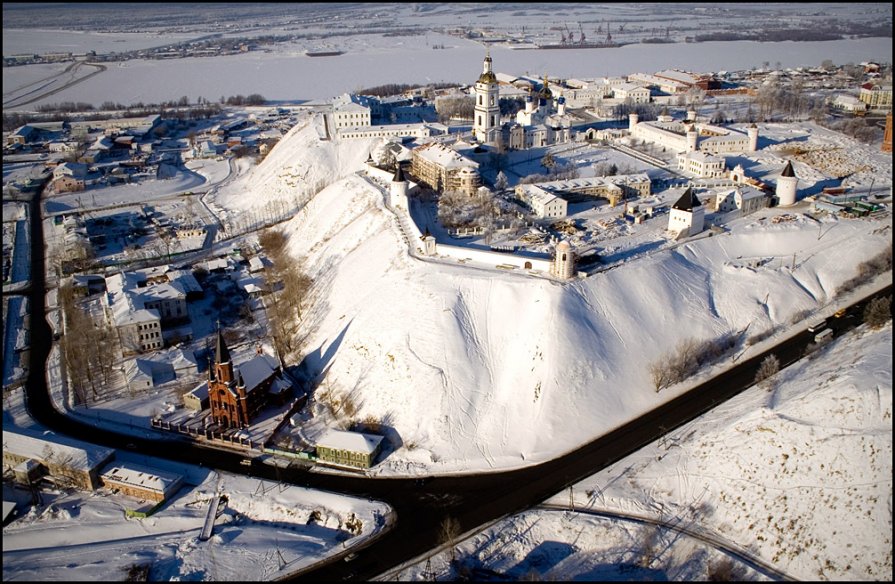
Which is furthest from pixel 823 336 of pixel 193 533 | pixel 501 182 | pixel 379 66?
pixel 379 66

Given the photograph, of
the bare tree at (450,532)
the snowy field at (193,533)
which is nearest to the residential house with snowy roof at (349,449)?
the snowy field at (193,533)

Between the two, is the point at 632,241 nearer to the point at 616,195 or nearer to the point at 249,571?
the point at 616,195

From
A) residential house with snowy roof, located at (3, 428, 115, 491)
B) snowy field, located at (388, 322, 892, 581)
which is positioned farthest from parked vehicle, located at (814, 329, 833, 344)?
residential house with snowy roof, located at (3, 428, 115, 491)

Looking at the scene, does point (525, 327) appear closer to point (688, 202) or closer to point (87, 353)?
point (688, 202)

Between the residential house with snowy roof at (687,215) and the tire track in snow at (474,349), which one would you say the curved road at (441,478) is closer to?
the tire track in snow at (474,349)

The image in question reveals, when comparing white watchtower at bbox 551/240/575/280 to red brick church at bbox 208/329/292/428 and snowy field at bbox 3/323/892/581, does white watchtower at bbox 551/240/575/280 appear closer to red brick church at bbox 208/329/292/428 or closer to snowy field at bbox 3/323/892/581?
snowy field at bbox 3/323/892/581

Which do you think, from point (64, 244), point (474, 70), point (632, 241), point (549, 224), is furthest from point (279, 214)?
point (474, 70)
